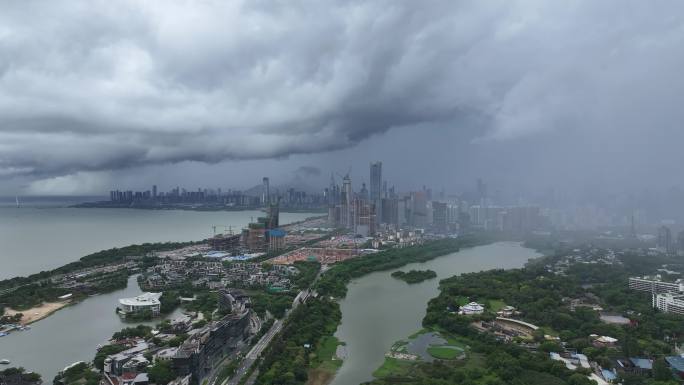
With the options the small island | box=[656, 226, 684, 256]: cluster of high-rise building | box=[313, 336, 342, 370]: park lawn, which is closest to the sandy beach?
box=[313, 336, 342, 370]: park lawn

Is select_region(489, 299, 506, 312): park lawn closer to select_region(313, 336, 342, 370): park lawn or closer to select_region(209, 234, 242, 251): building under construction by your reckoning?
select_region(313, 336, 342, 370): park lawn

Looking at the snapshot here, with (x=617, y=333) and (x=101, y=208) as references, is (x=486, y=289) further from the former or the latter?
(x=101, y=208)

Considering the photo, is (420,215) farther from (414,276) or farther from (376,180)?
(414,276)

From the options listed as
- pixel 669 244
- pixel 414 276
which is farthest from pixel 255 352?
pixel 669 244

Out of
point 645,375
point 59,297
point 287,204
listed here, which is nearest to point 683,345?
point 645,375

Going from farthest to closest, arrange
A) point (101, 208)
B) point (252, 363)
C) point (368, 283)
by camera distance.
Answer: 1. point (101, 208)
2. point (368, 283)
3. point (252, 363)

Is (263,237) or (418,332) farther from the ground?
(263,237)
